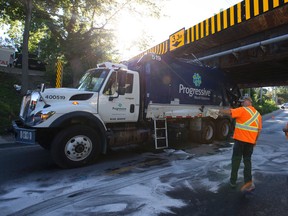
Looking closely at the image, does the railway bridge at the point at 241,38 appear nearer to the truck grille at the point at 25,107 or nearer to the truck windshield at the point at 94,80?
the truck windshield at the point at 94,80

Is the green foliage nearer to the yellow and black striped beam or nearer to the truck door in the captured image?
the yellow and black striped beam

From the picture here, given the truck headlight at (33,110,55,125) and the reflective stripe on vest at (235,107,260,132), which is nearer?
the reflective stripe on vest at (235,107,260,132)

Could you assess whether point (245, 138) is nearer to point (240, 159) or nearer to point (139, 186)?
point (240, 159)

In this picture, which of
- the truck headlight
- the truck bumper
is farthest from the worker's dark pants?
the truck bumper

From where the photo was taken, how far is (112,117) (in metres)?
6.11

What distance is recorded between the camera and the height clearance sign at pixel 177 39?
9.70m

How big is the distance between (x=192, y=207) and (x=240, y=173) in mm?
2137

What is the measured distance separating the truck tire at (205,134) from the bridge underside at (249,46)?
271 centimetres

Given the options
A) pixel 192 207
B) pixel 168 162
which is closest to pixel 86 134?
pixel 168 162

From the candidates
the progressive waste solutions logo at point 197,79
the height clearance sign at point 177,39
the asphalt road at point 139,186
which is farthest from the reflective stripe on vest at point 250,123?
the height clearance sign at point 177,39

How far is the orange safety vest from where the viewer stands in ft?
13.3

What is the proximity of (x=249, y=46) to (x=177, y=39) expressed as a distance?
302 cm

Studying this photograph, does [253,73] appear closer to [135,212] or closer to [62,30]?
[135,212]

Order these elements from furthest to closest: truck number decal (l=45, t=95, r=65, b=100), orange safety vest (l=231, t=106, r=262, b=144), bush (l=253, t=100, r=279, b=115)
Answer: bush (l=253, t=100, r=279, b=115) → truck number decal (l=45, t=95, r=65, b=100) → orange safety vest (l=231, t=106, r=262, b=144)
